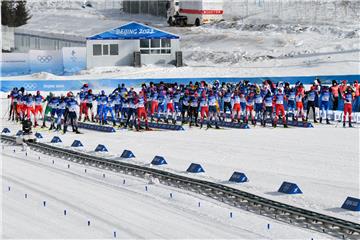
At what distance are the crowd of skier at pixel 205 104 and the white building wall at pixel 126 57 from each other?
74.1 ft

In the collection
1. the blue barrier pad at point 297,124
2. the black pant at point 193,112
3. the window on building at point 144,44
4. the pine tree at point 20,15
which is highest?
the pine tree at point 20,15

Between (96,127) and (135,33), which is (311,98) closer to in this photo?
(96,127)

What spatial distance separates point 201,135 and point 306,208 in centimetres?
1353

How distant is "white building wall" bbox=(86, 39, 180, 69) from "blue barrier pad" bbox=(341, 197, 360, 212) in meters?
42.7

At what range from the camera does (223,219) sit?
15.2 m

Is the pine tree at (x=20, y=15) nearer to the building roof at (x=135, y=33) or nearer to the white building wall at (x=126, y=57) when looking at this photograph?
the white building wall at (x=126, y=57)

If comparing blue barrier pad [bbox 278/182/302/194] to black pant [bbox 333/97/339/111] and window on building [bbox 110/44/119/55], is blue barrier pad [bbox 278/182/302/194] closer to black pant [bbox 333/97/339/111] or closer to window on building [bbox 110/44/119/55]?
black pant [bbox 333/97/339/111]

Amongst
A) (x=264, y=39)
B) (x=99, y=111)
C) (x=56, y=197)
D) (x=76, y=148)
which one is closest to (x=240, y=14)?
(x=264, y=39)

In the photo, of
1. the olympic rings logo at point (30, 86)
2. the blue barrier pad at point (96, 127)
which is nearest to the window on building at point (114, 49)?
the olympic rings logo at point (30, 86)

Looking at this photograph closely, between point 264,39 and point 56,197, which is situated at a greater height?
point 264,39

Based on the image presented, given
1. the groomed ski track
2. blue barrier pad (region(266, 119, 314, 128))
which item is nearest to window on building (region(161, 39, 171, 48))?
blue barrier pad (region(266, 119, 314, 128))

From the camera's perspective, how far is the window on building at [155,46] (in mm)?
58406

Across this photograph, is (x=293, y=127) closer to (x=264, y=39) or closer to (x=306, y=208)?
(x=306, y=208)

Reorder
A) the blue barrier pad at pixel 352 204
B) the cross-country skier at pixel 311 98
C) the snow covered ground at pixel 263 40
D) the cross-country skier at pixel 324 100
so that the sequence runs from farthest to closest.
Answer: the snow covered ground at pixel 263 40 → the cross-country skier at pixel 324 100 → the cross-country skier at pixel 311 98 → the blue barrier pad at pixel 352 204
